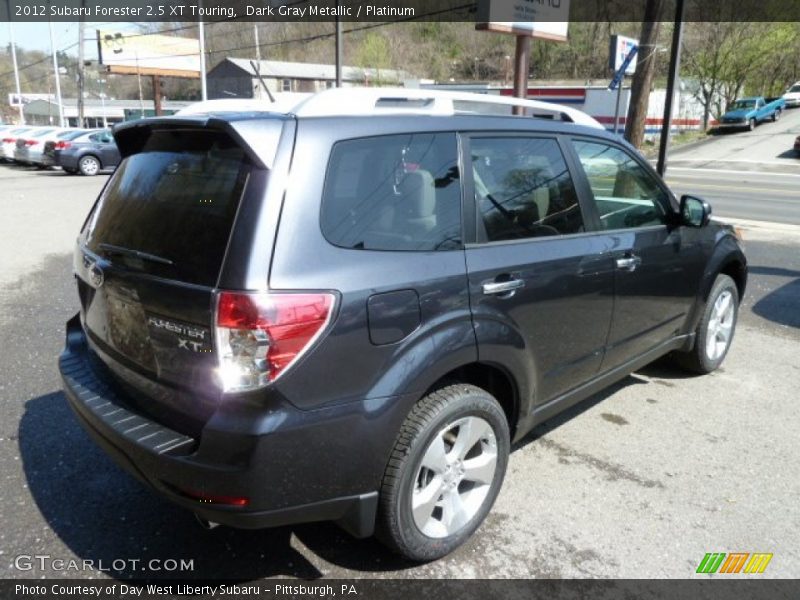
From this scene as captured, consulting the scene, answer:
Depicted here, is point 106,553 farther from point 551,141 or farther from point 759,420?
point 759,420

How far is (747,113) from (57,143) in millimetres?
36913

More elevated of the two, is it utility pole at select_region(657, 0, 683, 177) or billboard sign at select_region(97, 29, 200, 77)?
billboard sign at select_region(97, 29, 200, 77)

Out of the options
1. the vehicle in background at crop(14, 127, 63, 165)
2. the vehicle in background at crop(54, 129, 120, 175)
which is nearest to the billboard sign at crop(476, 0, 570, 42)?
the vehicle in background at crop(54, 129, 120, 175)

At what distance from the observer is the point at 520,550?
9.05 feet

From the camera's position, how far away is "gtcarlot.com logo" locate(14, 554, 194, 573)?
259 cm

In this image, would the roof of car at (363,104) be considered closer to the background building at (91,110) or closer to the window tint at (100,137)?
the window tint at (100,137)

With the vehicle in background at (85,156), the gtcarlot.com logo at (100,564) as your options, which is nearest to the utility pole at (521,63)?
the gtcarlot.com logo at (100,564)

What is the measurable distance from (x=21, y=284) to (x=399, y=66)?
62.3m

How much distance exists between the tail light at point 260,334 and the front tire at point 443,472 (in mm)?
578

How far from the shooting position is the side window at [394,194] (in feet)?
7.55

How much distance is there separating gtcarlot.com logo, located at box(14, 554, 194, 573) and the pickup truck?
141ft

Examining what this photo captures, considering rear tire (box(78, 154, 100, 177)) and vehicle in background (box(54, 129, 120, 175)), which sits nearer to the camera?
vehicle in background (box(54, 129, 120, 175))

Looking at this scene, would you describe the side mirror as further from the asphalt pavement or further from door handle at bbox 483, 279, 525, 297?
the asphalt pavement

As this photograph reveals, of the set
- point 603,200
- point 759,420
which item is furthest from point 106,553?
point 759,420
